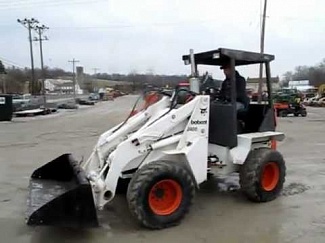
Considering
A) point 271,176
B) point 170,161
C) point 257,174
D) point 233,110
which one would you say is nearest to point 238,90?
point 233,110

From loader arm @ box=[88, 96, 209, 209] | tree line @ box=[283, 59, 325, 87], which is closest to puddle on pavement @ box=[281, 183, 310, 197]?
loader arm @ box=[88, 96, 209, 209]

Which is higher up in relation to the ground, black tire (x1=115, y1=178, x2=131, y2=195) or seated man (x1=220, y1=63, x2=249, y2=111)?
seated man (x1=220, y1=63, x2=249, y2=111)

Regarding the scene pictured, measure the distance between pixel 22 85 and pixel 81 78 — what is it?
33218mm

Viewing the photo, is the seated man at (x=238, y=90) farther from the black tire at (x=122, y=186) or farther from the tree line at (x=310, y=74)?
the tree line at (x=310, y=74)

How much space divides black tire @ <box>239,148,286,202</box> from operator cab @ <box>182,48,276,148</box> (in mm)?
376

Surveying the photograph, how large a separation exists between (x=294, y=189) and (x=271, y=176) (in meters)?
0.97

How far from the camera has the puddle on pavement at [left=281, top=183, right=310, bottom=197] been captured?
22.8 ft

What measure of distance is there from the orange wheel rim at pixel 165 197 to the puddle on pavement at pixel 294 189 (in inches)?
91.3

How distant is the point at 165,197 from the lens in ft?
17.5

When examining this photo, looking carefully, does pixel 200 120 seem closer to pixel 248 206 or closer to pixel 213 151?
pixel 213 151

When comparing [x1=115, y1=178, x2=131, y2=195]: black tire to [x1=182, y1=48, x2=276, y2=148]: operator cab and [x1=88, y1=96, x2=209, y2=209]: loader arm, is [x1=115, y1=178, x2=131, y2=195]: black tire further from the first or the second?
[x1=182, y1=48, x2=276, y2=148]: operator cab

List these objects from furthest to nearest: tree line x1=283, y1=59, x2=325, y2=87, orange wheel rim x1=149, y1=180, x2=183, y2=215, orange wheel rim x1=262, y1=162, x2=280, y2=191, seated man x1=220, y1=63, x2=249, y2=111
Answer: tree line x1=283, y1=59, x2=325, y2=87 → orange wheel rim x1=262, y1=162, x2=280, y2=191 → seated man x1=220, y1=63, x2=249, y2=111 → orange wheel rim x1=149, y1=180, x2=183, y2=215

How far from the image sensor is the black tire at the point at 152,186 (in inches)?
198

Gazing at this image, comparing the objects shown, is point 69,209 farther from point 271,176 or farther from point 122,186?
point 271,176
